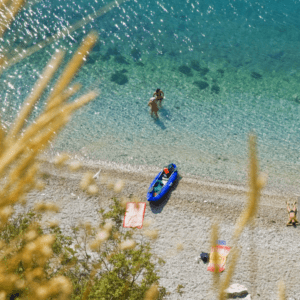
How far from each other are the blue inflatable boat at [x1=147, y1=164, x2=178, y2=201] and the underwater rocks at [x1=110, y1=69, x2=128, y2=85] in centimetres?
812

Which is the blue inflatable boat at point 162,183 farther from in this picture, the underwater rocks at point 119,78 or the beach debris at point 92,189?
the underwater rocks at point 119,78

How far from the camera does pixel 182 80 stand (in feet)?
67.4

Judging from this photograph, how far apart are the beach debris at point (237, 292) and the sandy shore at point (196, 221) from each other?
36 cm

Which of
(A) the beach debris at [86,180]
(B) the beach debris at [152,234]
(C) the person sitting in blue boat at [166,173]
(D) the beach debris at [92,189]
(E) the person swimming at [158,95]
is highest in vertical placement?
(E) the person swimming at [158,95]

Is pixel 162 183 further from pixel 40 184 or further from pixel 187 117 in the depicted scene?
pixel 187 117

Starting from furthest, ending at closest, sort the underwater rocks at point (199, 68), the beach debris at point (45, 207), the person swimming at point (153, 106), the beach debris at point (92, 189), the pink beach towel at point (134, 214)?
the underwater rocks at point (199, 68)
the person swimming at point (153, 106)
the beach debris at point (92, 189)
the beach debris at point (45, 207)
the pink beach towel at point (134, 214)

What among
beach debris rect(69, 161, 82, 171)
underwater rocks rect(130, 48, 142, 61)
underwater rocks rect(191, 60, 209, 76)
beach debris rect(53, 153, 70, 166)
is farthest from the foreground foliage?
underwater rocks rect(130, 48, 142, 61)

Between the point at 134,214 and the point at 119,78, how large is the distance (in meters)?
10.6

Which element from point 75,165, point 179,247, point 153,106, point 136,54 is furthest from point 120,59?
point 179,247

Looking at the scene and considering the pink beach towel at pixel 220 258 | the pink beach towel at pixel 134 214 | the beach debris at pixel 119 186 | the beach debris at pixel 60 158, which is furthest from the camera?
the beach debris at pixel 60 158

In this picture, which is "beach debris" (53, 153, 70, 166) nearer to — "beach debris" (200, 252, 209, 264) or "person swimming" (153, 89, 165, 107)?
"person swimming" (153, 89, 165, 107)

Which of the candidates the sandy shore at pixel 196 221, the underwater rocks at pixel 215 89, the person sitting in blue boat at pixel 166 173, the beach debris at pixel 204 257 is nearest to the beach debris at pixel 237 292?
the sandy shore at pixel 196 221

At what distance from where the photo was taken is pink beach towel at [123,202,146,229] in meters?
12.1

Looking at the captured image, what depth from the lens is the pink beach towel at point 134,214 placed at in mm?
12055
